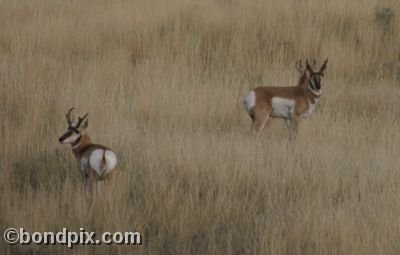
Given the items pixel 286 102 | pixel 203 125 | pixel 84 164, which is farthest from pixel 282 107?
pixel 84 164

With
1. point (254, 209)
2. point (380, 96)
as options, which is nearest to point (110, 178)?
point (254, 209)

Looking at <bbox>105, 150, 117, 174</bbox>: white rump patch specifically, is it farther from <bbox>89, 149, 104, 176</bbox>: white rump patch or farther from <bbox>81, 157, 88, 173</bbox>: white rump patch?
<bbox>81, 157, 88, 173</bbox>: white rump patch

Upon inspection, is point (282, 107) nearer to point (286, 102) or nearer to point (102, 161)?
point (286, 102)

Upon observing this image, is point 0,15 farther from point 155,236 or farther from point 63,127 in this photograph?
point 155,236

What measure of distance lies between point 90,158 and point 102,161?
0.10 meters

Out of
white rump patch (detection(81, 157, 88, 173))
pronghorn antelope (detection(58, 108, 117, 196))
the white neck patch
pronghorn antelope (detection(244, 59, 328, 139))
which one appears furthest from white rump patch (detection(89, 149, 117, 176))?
the white neck patch

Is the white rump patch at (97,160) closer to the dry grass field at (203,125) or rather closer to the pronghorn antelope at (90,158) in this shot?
the pronghorn antelope at (90,158)

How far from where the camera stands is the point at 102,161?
17.0ft

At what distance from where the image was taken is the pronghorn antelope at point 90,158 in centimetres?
517

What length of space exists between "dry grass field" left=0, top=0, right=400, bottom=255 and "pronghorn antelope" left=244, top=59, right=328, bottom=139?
176mm

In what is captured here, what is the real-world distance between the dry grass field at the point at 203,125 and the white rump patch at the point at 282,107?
234mm

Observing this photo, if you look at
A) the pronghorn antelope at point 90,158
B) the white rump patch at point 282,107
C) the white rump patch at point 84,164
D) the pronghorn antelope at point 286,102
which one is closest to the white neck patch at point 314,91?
the pronghorn antelope at point 286,102

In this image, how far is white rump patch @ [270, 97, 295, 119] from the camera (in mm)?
7465

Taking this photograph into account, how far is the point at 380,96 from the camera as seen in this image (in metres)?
9.23
